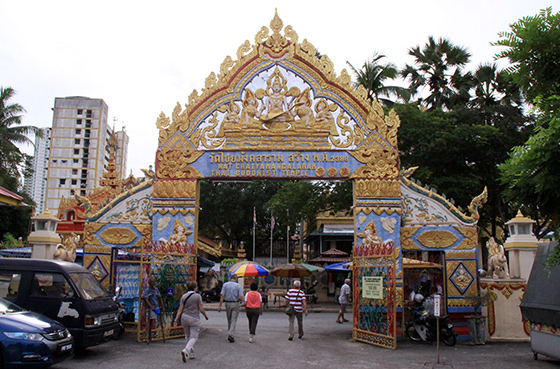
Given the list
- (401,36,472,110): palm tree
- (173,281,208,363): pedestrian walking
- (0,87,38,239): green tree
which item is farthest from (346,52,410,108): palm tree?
(0,87,38,239): green tree

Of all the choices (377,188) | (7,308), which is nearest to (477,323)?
(377,188)

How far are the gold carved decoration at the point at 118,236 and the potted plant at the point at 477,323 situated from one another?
901cm

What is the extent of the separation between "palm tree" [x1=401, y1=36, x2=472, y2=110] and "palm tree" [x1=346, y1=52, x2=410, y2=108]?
1.57m

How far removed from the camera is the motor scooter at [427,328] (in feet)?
38.4

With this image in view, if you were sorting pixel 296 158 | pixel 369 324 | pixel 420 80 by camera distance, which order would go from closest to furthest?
pixel 369 324 → pixel 296 158 → pixel 420 80

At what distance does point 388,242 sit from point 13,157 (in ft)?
91.5

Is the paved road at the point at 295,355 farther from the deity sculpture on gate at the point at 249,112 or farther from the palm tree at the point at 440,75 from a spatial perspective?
the palm tree at the point at 440,75

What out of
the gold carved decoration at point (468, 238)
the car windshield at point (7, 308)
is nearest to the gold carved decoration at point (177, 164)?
the car windshield at point (7, 308)

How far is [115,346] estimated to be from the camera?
10898 mm

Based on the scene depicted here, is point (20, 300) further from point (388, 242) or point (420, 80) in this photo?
point (420, 80)

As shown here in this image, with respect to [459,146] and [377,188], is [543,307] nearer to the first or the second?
[377,188]

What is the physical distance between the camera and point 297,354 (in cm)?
1035

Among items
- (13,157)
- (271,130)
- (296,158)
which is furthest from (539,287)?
(13,157)

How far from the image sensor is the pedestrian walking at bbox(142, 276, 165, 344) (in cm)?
1130
